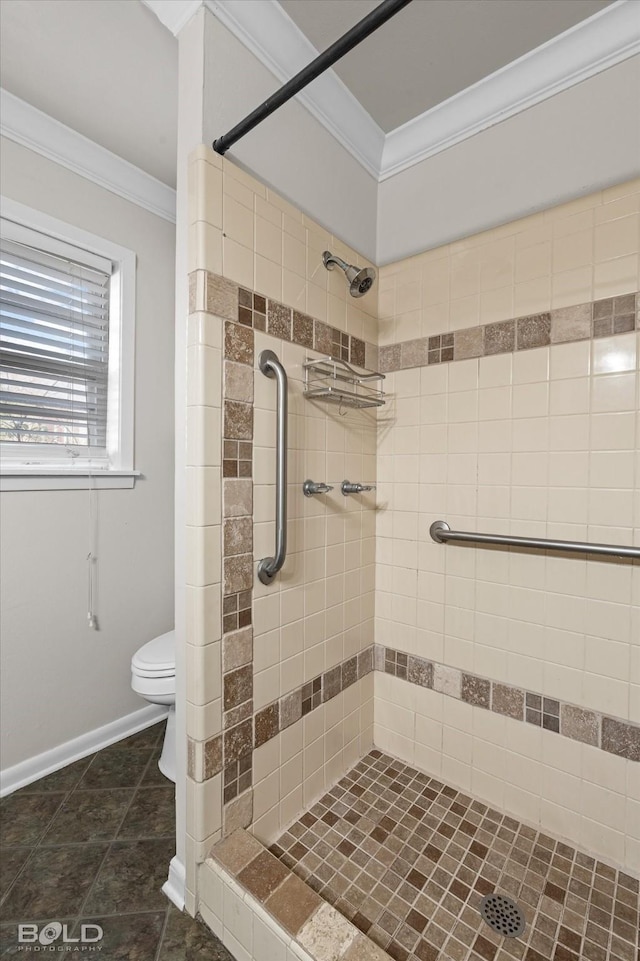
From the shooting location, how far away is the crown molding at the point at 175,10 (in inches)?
40.2

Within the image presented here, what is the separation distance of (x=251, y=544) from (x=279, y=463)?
224 mm

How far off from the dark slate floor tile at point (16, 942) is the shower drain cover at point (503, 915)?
98cm

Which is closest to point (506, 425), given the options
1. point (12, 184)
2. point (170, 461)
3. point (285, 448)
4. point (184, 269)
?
point (285, 448)

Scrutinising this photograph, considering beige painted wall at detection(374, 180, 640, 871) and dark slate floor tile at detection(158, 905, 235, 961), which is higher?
beige painted wall at detection(374, 180, 640, 871)

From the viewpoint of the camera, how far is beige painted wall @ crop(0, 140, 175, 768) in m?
1.51

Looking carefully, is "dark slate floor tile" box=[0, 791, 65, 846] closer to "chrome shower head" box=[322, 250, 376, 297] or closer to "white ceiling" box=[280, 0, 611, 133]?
"chrome shower head" box=[322, 250, 376, 297]

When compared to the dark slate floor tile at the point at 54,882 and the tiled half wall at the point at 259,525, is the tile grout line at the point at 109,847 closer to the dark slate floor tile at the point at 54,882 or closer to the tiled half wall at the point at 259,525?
the dark slate floor tile at the point at 54,882

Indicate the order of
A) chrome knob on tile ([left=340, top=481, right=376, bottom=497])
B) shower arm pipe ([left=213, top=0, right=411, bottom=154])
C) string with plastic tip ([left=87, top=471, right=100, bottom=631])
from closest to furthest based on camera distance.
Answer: shower arm pipe ([left=213, top=0, right=411, bottom=154])
chrome knob on tile ([left=340, top=481, right=376, bottom=497])
string with plastic tip ([left=87, top=471, right=100, bottom=631])

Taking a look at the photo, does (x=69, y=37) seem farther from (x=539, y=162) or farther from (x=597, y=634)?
(x=597, y=634)

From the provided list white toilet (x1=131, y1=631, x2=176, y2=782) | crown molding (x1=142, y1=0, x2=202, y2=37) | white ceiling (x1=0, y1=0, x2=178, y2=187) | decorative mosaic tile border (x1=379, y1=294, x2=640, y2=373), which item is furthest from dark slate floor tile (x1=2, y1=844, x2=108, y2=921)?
white ceiling (x1=0, y1=0, x2=178, y2=187)

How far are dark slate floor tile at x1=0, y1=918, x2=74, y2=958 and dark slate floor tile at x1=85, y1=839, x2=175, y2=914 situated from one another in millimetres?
54

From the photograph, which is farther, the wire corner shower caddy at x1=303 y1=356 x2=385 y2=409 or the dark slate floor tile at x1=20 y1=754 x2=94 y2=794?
the dark slate floor tile at x1=20 y1=754 x2=94 y2=794

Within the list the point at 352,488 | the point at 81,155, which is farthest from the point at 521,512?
the point at 81,155

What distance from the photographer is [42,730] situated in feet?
5.18
